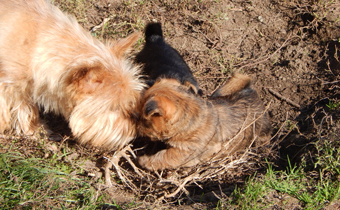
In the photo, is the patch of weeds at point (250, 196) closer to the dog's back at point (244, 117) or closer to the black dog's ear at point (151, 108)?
the dog's back at point (244, 117)

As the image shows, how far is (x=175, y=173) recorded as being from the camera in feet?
11.7

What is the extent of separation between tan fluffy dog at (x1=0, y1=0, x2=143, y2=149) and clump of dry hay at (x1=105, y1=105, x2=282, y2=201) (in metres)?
0.39

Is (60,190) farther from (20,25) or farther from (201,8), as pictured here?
(201,8)

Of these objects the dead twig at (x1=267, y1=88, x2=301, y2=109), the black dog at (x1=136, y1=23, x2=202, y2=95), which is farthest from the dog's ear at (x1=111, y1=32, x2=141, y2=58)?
the dead twig at (x1=267, y1=88, x2=301, y2=109)

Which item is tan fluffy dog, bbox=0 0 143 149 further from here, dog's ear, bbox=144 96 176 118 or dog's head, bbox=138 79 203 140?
dog's ear, bbox=144 96 176 118

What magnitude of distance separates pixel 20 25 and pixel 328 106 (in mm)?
3911

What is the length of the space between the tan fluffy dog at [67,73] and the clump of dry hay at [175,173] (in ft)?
1.27

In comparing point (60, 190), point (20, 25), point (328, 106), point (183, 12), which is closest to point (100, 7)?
point (183, 12)

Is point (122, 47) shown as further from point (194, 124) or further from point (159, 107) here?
point (194, 124)

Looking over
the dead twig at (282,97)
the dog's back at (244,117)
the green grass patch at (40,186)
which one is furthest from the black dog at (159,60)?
the green grass patch at (40,186)

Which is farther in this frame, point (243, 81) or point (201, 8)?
point (201, 8)

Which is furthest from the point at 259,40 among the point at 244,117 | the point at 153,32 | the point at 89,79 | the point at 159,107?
the point at 89,79

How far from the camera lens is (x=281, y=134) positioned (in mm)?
4055

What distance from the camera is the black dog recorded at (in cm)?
431
